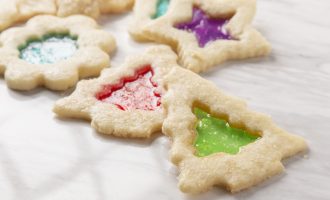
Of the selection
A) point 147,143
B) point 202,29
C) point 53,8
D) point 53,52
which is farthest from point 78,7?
point 147,143

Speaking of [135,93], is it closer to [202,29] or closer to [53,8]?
[202,29]

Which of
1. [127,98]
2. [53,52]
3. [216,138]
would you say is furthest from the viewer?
[53,52]

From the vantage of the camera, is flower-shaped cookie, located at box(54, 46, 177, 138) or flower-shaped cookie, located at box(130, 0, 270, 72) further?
flower-shaped cookie, located at box(130, 0, 270, 72)

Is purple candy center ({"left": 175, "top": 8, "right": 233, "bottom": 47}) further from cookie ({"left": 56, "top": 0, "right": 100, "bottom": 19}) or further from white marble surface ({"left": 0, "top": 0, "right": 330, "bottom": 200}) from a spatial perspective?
cookie ({"left": 56, "top": 0, "right": 100, "bottom": 19})

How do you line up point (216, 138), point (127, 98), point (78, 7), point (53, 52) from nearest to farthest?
point (216, 138) < point (127, 98) < point (53, 52) < point (78, 7)

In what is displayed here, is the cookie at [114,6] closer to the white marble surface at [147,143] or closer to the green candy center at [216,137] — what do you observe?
the white marble surface at [147,143]

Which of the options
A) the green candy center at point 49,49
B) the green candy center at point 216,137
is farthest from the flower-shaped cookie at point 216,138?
the green candy center at point 49,49

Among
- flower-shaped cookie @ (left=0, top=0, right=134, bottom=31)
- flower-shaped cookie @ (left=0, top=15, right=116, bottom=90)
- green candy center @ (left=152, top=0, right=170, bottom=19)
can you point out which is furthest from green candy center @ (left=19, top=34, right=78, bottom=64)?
green candy center @ (left=152, top=0, right=170, bottom=19)
